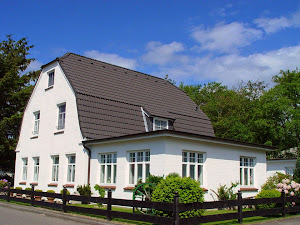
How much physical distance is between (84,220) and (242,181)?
32.9 ft

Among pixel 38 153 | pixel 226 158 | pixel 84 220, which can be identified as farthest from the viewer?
pixel 38 153

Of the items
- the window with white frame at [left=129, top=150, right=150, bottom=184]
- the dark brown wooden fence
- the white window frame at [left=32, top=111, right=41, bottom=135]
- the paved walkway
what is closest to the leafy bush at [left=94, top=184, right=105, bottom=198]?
the window with white frame at [left=129, top=150, right=150, bottom=184]

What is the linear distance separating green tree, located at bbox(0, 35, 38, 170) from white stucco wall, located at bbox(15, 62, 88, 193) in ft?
31.7

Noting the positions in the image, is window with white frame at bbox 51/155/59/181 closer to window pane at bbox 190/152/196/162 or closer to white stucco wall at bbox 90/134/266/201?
white stucco wall at bbox 90/134/266/201

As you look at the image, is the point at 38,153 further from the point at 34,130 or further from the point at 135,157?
the point at 135,157

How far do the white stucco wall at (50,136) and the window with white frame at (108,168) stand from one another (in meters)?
1.06

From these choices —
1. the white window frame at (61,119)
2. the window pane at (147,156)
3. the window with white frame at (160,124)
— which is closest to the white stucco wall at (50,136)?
the white window frame at (61,119)

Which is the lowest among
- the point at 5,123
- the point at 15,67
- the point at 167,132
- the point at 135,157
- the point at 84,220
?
the point at 84,220

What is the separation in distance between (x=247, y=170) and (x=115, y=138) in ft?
26.0

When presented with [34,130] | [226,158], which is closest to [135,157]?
[226,158]

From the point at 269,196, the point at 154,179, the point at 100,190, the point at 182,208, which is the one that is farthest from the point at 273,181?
the point at 182,208

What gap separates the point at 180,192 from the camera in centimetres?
1070

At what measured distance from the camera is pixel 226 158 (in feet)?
57.9

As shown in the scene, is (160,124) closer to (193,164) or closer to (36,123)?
(193,164)
